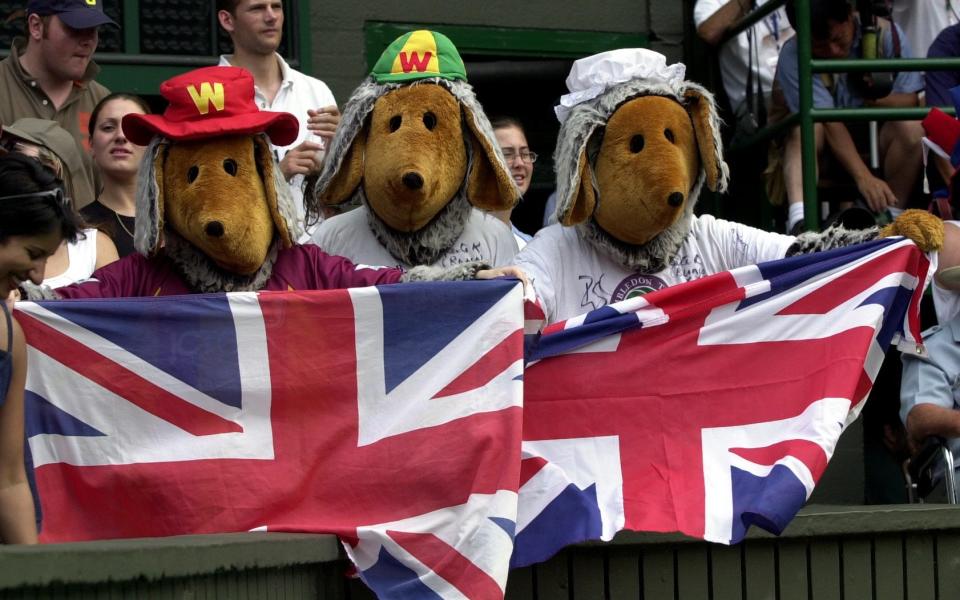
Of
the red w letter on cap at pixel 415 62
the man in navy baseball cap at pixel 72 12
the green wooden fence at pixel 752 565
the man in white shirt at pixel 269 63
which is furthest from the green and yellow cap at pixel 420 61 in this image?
the green wooden fence at pixel 752 565

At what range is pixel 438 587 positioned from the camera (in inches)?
171

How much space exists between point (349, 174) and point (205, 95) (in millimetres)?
652

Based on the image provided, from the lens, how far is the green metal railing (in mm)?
7523

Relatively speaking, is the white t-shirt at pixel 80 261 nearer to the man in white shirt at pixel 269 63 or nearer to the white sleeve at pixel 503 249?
the man in white shirt at pixel 269 63

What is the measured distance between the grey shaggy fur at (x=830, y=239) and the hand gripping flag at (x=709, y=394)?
9cm

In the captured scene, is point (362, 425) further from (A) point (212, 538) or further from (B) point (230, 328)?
(A) point (212, 538)

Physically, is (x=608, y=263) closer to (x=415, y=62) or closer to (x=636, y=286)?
(x=636, y=286)

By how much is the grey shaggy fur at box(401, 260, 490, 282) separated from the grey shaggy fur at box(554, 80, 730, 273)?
64 centimetres

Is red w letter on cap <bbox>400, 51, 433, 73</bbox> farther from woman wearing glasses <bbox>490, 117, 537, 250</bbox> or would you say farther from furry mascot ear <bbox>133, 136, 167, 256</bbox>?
woman wearing glasses <bbox>490, 117, 537, 250</bbox>

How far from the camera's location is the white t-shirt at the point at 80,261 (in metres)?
5.45

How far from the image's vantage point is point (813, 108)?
761cm

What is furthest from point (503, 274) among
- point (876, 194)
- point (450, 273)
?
point (876, 194)

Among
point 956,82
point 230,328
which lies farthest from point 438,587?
point 956,82

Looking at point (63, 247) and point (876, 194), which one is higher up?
point (876, 194)
